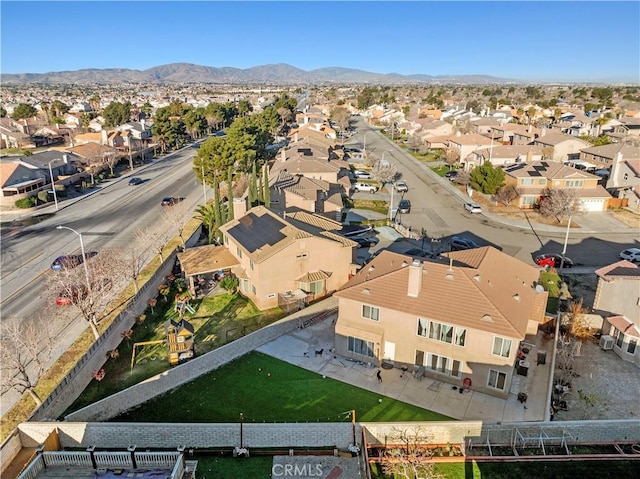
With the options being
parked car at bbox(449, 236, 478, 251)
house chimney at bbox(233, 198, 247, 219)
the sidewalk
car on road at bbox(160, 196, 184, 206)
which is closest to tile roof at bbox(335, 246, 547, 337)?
the sidewalk

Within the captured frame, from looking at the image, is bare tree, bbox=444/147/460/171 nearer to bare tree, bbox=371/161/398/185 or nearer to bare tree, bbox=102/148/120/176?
bare tree, bbox=371/161/398/185

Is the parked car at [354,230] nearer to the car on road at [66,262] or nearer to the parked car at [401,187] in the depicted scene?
the parked car at [401,187]

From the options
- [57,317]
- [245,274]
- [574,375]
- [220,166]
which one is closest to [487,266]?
[574,375]

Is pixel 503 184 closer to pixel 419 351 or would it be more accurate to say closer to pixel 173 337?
pixel 419 351

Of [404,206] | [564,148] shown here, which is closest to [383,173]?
[404,206]

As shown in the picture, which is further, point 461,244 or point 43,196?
point 43,196

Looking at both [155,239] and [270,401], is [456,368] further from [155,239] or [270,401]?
[155,239]
